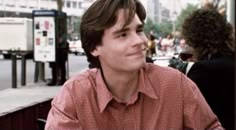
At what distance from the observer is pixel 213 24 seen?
3.71 metres

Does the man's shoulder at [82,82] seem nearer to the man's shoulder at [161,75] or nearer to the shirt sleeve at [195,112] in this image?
the man's shoulder at [161,75]

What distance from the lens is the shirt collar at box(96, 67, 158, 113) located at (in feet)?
6.34

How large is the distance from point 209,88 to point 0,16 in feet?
91.4

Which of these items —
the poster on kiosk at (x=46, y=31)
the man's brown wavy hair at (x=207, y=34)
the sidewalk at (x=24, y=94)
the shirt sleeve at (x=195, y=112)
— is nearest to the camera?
the shirt sleeve at (x=195, y=112)

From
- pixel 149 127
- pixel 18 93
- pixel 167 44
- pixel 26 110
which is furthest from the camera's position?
pixel 167 44

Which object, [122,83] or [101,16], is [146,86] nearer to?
[122,83]

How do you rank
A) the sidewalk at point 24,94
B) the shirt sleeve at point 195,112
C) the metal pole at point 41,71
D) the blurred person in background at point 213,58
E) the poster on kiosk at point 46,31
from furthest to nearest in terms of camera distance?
the metal pole at point 41,71 → the poster on kiosk at point 46,31 → the sidewalk at point 24,94 → the blurred person in background at point 213,58 → the shirt sleeve at point 195,112

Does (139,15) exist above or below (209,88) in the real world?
above

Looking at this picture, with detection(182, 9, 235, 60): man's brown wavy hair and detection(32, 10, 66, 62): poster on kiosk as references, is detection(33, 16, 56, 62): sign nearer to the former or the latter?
detection(32, 10, 66, 62): poster on kiosk

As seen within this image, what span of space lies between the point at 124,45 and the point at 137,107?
237mm

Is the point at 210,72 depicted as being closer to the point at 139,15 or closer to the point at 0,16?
the point at 139,15

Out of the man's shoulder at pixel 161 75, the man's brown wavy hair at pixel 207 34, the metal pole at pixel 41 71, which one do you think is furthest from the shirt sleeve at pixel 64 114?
the metal pole at pixel 41 71

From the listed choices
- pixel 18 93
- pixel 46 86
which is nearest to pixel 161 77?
pixel 18 93

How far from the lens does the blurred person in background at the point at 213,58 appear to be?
330 cm
